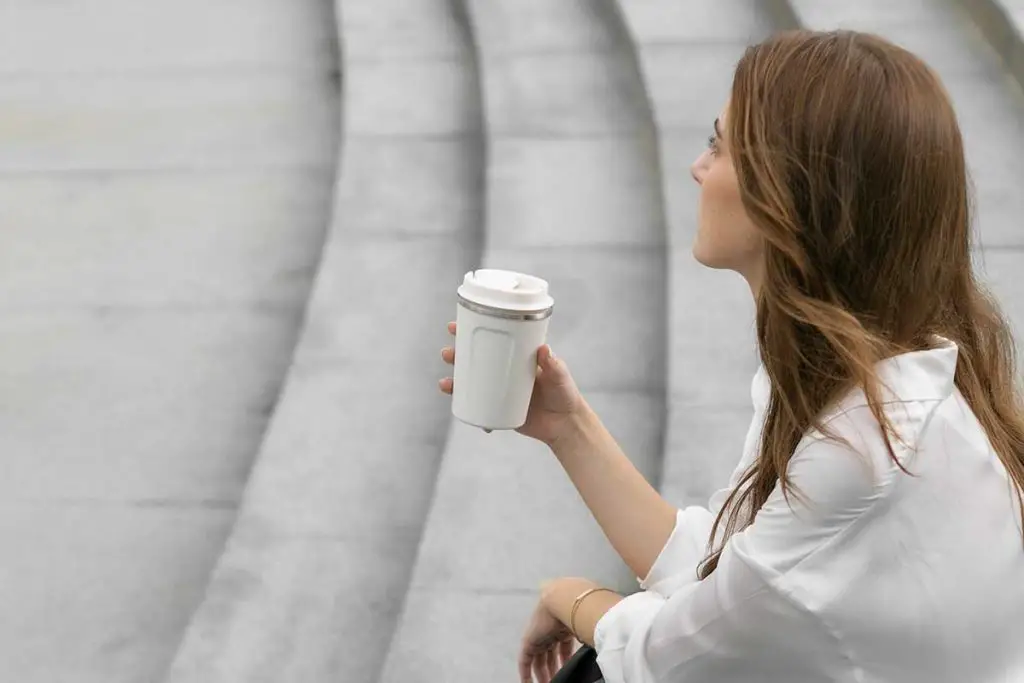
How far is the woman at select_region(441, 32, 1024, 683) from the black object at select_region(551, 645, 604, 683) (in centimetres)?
12

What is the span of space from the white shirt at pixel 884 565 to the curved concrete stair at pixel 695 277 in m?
0.75

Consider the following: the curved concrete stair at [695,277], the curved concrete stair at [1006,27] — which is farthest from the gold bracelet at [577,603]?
the curved concrete stair at [1006,27]

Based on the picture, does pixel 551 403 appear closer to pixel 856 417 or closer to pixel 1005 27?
pixel 856 417

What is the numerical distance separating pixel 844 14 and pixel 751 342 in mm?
1755

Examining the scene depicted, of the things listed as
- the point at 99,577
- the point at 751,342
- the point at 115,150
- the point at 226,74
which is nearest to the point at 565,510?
the point at 751,342

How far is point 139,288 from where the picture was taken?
389 cm

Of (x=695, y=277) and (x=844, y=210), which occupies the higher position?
(x=844, y=210)

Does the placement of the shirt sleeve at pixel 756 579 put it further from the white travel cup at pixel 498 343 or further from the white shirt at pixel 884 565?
the white travel cup at pixel 498 343

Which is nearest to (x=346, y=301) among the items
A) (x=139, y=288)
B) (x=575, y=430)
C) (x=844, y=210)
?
(x=139, y=288)

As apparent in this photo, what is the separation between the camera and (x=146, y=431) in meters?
3.31

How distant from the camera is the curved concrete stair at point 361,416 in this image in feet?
8.62

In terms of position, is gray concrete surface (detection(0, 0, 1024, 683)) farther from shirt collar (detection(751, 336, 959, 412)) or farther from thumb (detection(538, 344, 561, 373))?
shirt collar (detection(751, 336, 959, 412))

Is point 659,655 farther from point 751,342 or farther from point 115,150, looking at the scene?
point 115,150

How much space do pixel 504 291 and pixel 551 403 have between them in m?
0.31
